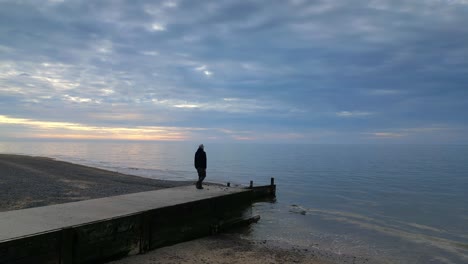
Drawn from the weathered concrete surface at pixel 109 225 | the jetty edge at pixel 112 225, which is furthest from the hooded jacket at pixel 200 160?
the weathered concrete surface at pixel 109 225

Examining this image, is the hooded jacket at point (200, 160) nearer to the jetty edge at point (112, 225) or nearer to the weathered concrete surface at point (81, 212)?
the jetty edge at point (112, 225)

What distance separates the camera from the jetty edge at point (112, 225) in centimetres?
796

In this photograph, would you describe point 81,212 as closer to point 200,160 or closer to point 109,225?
point 109,225

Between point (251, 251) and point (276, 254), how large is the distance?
89cm

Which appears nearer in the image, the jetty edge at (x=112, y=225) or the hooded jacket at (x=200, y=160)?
the jetty edge at (x=112, y=225)

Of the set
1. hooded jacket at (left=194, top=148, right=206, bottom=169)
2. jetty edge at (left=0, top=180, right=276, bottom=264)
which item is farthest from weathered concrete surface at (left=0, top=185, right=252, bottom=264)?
hooded jacket at (left=194, top=148, right=206, bottom=169)

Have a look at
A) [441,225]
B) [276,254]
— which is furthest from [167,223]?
[441,225]

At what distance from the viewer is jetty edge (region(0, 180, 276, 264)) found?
26.1ft

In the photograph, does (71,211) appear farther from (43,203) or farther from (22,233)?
(43,203)

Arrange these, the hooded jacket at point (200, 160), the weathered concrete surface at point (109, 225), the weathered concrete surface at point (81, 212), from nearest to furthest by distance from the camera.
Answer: the weathered concrete surface at point (109, 225) < the weathered concrete surface at point (81, 212) < the hooded jacket at point (200, 160)

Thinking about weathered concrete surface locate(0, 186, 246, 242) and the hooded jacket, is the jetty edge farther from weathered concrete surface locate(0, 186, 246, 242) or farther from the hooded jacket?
the hooded jacket

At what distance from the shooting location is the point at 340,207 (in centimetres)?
2512

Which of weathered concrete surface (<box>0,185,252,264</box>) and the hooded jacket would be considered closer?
weathered concrete surface (<box>0,185,252,264</box>)

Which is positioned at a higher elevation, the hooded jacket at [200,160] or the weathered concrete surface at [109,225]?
the hooded jacket at [200,160]
